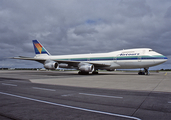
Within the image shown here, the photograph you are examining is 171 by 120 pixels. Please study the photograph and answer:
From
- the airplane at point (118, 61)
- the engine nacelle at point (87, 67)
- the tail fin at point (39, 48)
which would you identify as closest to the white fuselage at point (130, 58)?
the airplane at point (118, 61)

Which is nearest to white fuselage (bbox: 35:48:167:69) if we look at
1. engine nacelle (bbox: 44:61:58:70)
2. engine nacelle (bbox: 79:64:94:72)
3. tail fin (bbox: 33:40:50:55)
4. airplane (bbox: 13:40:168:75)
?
airplane (bbox: 13:40:168:75)

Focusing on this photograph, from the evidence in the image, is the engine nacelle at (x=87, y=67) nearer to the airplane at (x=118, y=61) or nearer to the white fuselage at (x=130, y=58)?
the airplane at (x=118, y=61)

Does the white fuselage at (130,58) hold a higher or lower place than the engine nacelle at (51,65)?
higher

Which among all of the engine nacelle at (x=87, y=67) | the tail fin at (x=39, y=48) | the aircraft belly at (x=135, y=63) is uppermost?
the tail fin at (x=39, y=48)

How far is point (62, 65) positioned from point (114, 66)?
39.8ft

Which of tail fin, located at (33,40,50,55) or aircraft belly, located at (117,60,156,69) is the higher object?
tail fin, located at (33,40,50,55)

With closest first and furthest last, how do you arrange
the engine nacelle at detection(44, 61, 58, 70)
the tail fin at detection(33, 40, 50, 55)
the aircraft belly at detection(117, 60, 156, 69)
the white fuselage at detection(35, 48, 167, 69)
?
the white fuselage at detection(35, 48, 167, 69) < the aircraft belly at detection(117, 60, 156, 69) < the engine nacelle at detection(44, 61, 58, 70) < the tail fin at detection(33, 40, 50, 55)

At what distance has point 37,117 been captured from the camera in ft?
15.5

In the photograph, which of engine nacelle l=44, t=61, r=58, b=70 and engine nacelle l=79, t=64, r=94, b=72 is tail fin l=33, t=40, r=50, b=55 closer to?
engine nacelle l=44, t=61, r=58, b=70

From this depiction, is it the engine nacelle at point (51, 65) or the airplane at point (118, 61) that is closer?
the airplane at point (118, 61)

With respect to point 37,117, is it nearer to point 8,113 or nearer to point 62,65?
point 8,113

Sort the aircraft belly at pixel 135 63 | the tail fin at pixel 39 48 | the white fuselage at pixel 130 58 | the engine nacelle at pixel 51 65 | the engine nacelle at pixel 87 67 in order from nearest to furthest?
the white fuselage at pixel 130 58 → the aircraft belly at pixel 135 63 → the engine nacelle at pixel 87 67 → the engine nacelle at pixel 51 65 → the tail fin at pixel 39 48

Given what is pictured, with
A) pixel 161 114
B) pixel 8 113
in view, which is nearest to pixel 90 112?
pixel 161 114

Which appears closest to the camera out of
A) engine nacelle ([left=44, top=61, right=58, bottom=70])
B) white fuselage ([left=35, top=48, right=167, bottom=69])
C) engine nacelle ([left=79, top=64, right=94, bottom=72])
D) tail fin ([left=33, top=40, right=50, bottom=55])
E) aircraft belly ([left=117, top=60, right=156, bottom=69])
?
white fuselage ([left=35, top=48, right=167, bottom=69])
